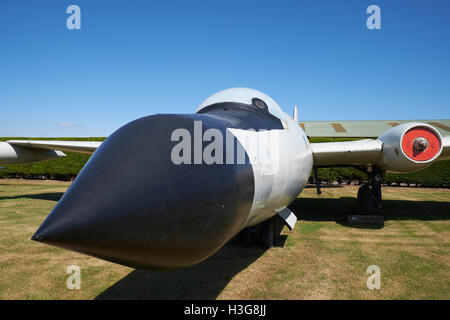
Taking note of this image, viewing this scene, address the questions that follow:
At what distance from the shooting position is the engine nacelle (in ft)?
19.8

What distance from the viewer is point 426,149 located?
20.0ft

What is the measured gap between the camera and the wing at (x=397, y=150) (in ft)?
19.9

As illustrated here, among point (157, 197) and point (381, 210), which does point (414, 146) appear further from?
point (157, 197)

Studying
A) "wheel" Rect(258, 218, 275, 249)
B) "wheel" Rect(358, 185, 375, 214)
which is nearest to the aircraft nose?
"wheel" Rect(258, 218, 275, 249)

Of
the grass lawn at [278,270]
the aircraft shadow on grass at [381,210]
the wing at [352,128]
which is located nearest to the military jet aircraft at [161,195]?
the grass lawn at [278,270]

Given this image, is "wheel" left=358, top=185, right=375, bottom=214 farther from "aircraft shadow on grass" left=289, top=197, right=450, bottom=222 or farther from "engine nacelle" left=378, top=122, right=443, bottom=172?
"engine nacelle" left=378, top=122, right=443, bottom=172

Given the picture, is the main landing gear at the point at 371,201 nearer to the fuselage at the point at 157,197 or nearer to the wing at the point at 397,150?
the wing at the point at 397,150

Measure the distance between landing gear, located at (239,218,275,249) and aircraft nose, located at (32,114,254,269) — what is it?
360cm

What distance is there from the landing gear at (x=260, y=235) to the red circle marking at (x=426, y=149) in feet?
11.5

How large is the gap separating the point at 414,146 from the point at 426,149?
0.24 metres

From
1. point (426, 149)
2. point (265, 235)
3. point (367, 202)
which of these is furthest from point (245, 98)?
point (367, 202)

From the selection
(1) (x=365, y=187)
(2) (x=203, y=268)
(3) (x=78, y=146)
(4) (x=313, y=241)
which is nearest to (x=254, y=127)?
(2) (x=203, y=268)
